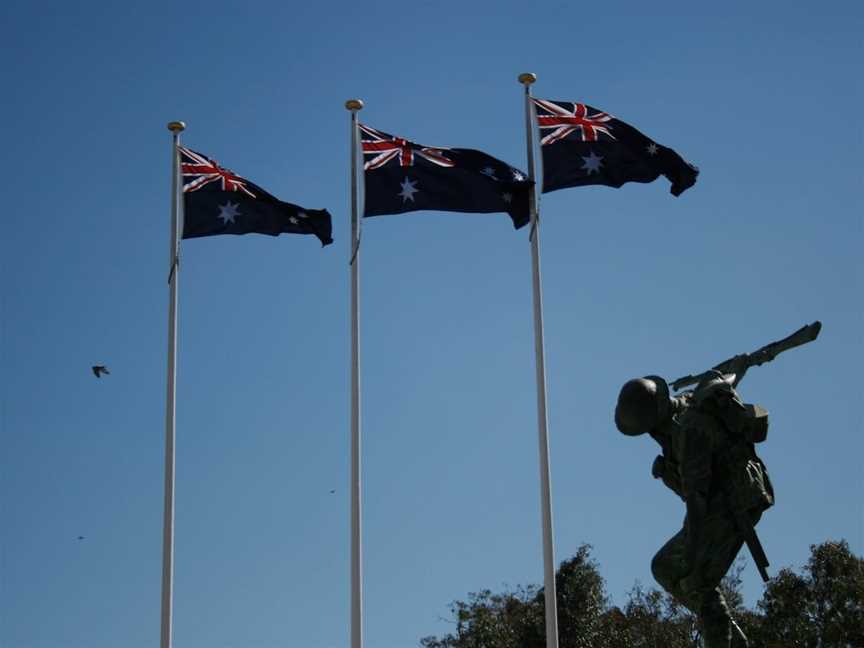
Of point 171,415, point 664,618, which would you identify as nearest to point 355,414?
point 171,415

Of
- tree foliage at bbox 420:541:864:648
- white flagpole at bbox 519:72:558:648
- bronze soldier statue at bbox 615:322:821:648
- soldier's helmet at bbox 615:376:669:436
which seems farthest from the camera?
tree foliage at bbox 420:541:864:648

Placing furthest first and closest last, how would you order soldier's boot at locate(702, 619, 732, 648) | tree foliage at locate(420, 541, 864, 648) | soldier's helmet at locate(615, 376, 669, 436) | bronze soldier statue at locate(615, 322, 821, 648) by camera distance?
1. tree foliage at locate(420, 541, 864, 648)
2. soldier's helmet at locate(615, 376, 669, 436)
3. bronze soldier statue at locate(615, 322, 821, 648)
4. soldier's boot at locate(702, 619, 732, 648)

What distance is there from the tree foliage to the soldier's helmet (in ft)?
93.8

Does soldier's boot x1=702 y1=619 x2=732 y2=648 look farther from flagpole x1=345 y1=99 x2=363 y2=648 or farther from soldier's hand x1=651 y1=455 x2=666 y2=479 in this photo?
flagpole x1=345 y1=99 x2=363 y2=648

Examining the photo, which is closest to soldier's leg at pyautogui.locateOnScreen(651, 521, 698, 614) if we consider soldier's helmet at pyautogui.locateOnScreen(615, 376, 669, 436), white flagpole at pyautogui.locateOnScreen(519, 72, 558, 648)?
soldier's helmet at pyautogui.locateOnScreen(615, 376, 669, 436)

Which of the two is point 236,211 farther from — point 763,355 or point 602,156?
point 763,355

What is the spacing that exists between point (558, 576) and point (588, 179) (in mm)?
A: 25887

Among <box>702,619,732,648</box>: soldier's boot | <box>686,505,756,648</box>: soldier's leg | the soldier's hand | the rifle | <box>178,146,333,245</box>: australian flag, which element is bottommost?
<box>702,619,732,648</box>: soldier's boot

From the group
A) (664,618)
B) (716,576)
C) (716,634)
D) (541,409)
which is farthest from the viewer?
(664,618)

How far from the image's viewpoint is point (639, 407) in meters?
15.4

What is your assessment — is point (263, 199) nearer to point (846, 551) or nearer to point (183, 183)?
point (183, 183)

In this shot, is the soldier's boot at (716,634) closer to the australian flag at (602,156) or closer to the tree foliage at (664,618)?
the australian flag at (602,156)

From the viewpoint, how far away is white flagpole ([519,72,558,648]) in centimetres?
2330

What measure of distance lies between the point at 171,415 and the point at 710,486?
12.4 m
